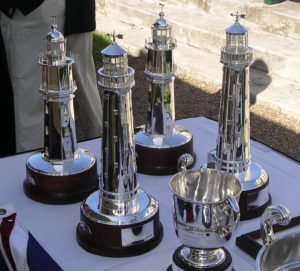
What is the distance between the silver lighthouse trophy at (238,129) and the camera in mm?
1248

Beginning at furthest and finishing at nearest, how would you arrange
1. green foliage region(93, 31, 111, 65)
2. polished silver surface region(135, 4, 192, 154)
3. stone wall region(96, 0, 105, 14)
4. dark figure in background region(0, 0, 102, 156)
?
stone wall region(96, 0, 105, 14), green foliage region(93, 31, 111, 65), dark figure in background region(0, 0, 102, 156), polished silver surface region(135, 4, 192, 154)

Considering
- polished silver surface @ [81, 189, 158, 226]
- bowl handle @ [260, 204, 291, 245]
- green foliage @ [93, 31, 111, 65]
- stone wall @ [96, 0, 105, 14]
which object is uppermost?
bowl handle @ [260, 204, 291, 245]

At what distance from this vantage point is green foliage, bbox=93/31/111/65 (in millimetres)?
4455

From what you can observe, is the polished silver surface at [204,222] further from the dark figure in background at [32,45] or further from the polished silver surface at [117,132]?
the dark figure in background at [32,45]

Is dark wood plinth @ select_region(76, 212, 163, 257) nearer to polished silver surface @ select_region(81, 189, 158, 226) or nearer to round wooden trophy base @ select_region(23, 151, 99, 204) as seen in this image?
polished silver surface @ select_region(81, 189, 158, 226)

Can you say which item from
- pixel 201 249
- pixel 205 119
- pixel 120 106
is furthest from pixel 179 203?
pixel 205 119

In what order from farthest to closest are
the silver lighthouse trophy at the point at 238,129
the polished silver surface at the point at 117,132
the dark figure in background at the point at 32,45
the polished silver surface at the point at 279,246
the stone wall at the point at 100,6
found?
1. the stone wall at the point at 100,6
2. the dark figure in background at the point at 32,45
3. the silver lighthouse trophy at the point at 238,129
4. the polished silver surface at the point at 117,132
5. the polished silver surface at the point at 279,246

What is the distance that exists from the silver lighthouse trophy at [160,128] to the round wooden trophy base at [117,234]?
280mm

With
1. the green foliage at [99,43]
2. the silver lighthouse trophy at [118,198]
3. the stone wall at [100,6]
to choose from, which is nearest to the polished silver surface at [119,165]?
the silver lighthouse trophy at [118,198]

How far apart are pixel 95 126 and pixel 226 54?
1473 millimetres

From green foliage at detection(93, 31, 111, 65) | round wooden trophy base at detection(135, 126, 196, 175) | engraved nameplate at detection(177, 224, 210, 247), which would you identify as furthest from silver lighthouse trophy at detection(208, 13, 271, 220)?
green foliage at detection(93, 31, 111, 65)

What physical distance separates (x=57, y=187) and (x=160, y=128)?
0.28m

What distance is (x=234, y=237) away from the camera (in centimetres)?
120

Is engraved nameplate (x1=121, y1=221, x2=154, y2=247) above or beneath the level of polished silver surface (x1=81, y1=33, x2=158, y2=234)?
beneath
